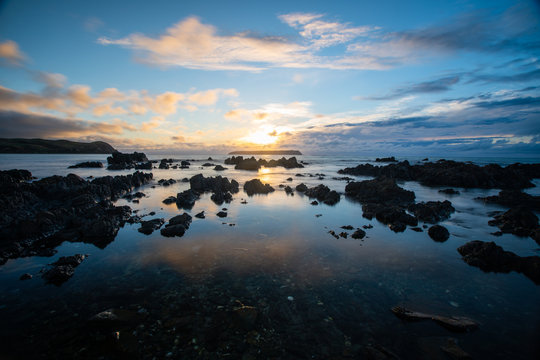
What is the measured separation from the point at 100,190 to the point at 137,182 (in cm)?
1301

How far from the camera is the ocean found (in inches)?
269

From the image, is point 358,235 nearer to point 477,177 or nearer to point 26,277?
point 26,277

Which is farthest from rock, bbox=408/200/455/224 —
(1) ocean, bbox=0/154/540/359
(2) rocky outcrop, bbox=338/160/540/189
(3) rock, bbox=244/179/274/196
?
(2) rocky outcrop, bbox=338/160/540/189

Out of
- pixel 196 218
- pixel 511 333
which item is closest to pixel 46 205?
pixel 196 218

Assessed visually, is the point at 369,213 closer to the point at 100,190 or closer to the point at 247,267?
the point at 247,267

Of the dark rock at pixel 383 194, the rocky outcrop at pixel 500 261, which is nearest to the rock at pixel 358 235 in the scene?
the rocky outcrop at pixel 500 261

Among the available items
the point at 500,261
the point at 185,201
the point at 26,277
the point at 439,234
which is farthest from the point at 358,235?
the point at 185,201

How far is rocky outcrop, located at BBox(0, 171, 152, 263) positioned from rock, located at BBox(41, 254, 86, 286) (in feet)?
6.75

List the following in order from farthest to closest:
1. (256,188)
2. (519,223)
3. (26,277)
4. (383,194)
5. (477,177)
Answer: (477,177)
(256,188)
(383,194)
(519,223)
(26,277)

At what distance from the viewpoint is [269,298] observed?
29.7 feet

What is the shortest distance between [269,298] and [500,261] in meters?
12.4

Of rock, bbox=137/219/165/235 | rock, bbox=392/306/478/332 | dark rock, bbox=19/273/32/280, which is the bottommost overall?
dark rock, bbox=19/273/32/280

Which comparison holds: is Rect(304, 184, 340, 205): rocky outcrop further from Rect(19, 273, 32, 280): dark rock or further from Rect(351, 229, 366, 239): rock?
Rect(19, 273, 32, 280): dark rock

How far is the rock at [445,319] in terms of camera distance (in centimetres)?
755
